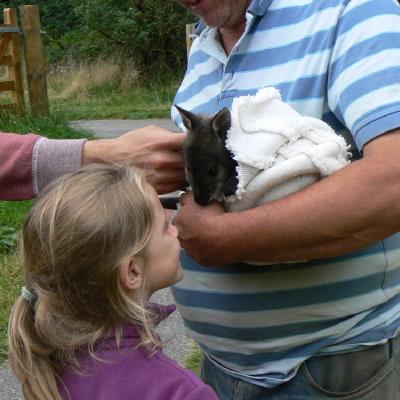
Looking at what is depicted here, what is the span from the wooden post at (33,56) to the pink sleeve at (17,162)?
27.0 ft

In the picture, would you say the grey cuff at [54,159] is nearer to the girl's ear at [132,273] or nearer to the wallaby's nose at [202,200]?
the wallaby's nose at [202,200]

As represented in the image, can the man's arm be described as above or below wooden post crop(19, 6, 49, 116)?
above

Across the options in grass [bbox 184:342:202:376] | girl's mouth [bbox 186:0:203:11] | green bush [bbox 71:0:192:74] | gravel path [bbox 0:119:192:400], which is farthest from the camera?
green bush [bbox 71:0:192:74]

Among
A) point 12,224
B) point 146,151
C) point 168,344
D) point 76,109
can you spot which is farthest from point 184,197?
point 76,109

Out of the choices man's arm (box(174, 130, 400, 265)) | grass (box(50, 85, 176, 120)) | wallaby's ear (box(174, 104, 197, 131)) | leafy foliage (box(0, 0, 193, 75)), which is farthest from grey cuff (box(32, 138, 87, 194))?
leafy foliage (box(0, 0, 193, 75))

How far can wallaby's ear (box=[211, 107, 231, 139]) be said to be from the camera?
218 centimetres

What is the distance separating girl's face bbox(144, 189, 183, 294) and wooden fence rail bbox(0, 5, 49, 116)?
861 cm

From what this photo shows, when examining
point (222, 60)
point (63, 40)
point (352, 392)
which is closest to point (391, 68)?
point (222, 60)

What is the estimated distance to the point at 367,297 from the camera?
7.10ft

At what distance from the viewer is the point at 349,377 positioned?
86.6 inches

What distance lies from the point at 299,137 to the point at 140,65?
18447 mm

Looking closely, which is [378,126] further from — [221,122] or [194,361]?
[194,361]

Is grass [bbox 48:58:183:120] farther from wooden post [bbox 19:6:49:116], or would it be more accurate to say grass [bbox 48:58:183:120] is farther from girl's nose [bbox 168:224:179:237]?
girl's nose [bbox 168:224:179:237]

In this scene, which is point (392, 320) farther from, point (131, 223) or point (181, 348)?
point (181, 348)
